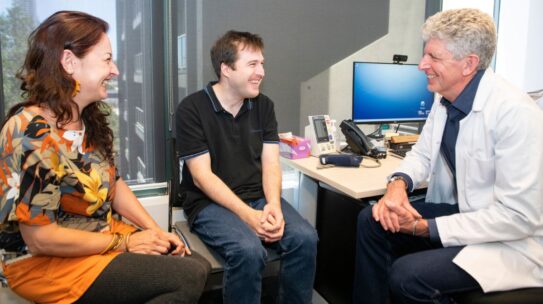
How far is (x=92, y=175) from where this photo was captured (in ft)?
4.38

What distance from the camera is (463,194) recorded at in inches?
60.3

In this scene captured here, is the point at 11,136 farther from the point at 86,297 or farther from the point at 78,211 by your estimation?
the point at 86,297

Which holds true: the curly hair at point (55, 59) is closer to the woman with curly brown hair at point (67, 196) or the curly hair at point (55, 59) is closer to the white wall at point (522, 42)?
the woman with curly brown hair at point (67, 196)

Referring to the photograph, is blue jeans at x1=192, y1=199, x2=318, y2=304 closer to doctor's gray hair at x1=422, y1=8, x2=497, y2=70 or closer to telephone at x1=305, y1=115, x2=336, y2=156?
telephone at x1=305, y1=115, x2=336, y2=156

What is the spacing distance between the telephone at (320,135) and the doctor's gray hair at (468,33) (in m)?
0.89

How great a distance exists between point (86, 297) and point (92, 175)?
1.20 ft

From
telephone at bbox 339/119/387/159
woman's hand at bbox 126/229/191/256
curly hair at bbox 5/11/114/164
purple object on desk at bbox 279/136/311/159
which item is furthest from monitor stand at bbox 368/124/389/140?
curly hair at bbox 5/11/114/164

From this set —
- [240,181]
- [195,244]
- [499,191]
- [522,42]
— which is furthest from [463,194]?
[522,42]

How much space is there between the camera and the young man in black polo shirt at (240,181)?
5.16ft

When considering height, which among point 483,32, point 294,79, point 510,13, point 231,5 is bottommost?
point 294,79

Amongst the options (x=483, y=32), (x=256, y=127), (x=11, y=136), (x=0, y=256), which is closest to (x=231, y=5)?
(x=256, y=127)

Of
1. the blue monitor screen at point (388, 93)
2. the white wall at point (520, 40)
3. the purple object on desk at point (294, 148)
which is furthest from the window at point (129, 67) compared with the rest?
the white wall at point (520, 40)

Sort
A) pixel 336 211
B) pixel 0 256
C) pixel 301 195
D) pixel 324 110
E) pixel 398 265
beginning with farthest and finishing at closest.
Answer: pixel 324 110
pixel 301 195
pixel 336 211
pixel 398 265
pixel 0 256

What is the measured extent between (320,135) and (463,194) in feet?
3.08
